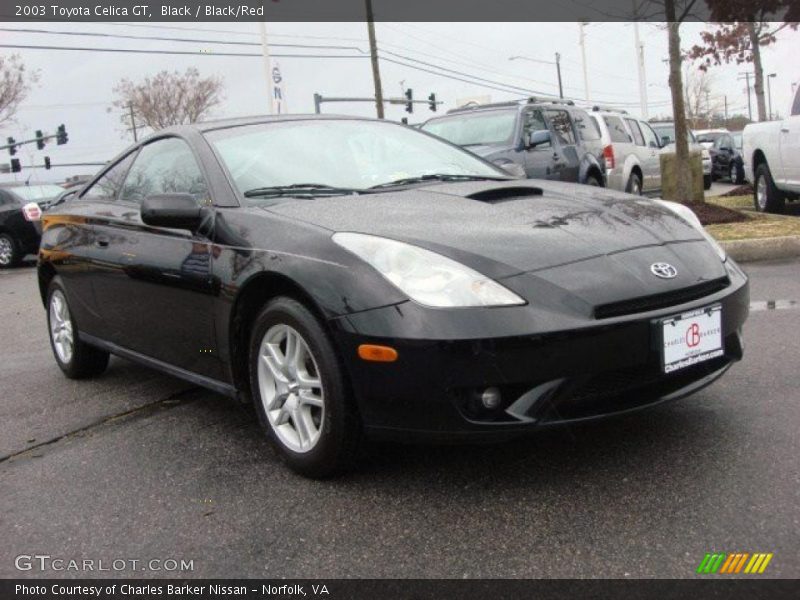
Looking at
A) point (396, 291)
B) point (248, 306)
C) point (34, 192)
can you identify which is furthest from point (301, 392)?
point (34, 192)

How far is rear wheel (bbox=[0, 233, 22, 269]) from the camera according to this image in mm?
13664

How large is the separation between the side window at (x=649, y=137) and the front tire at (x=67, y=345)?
43.5ft

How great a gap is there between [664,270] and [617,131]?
12.2 meters

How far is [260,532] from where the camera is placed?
102 inches

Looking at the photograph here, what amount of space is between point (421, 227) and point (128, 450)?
65.1 inches

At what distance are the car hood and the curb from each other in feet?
14.0

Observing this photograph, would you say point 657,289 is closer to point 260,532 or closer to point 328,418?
point 328,418

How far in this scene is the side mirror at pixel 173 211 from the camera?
330 centimetres

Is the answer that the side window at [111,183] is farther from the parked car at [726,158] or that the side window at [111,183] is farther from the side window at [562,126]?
the parked car at [726,158]

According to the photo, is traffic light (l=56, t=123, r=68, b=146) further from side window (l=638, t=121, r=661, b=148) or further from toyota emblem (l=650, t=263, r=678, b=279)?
toyota emblem (l=650, t=263, r=678, b=279)

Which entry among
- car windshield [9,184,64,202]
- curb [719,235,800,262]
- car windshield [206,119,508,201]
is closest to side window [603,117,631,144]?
curb [719,235,800,262]

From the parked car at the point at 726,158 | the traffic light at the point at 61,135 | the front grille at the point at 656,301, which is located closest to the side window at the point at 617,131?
the parked car at the point at 726,158

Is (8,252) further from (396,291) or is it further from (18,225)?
(396,291)

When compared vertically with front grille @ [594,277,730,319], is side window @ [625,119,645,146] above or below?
above
